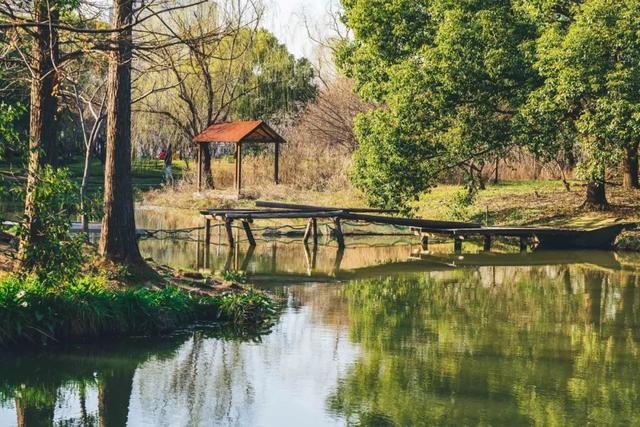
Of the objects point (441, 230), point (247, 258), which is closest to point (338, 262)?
point (247, 258)

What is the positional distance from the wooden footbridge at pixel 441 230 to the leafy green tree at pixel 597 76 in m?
1.88

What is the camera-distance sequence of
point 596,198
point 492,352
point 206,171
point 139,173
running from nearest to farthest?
1. point 492,352
2. point 596,198
3. point 206,171
4. point 139,173

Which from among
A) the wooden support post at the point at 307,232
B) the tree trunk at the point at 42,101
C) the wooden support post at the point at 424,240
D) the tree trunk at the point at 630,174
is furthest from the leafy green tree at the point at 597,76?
the tree trunk at the point at 42,101

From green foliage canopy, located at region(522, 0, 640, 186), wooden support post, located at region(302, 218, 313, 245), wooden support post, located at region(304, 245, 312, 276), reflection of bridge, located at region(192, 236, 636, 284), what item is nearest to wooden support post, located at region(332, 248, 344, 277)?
reflection of bridge, located at region(192, 236, 636, 284)

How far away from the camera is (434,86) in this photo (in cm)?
2569

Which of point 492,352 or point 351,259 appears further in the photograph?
point 351,259

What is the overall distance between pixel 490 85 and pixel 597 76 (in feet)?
10.7

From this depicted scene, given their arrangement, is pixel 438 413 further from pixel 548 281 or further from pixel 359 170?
pixel 359 170

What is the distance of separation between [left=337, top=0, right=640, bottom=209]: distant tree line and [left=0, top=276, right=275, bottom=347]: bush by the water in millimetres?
13177

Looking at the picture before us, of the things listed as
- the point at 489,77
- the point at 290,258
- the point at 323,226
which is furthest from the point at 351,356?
the point at 323,226

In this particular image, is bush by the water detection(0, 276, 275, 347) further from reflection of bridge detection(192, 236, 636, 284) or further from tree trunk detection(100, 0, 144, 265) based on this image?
reflection of bridge detection(192, 236, 636, 284)

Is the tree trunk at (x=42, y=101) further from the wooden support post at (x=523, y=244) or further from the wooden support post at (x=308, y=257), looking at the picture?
the wooden support post at (x=523, y=244)

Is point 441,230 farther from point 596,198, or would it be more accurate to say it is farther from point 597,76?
point 596,198

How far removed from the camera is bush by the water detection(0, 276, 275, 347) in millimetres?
11305
